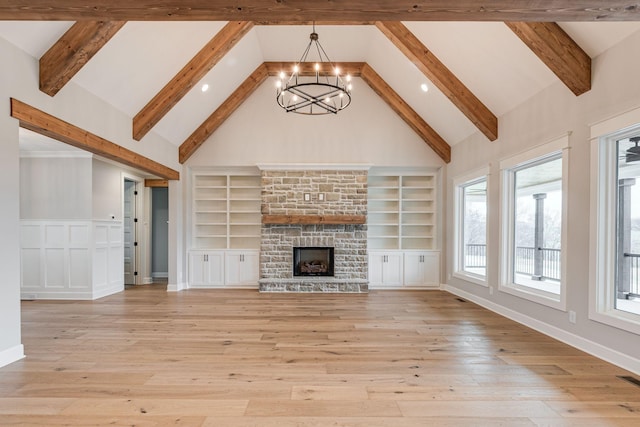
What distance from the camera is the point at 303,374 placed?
9.84 ft

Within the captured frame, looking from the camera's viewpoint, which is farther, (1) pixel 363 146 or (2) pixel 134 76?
(1) pixel 363 146

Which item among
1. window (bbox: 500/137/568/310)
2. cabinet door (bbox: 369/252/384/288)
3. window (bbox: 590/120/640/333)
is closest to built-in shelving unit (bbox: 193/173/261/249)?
cabinet door (bbox: 369/252/384/288)

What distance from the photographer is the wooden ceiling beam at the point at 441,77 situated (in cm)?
505

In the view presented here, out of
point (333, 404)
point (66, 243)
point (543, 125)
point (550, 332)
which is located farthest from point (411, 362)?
point (66, 243)

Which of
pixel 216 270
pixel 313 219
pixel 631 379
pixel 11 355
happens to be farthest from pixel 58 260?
pixel 631 379

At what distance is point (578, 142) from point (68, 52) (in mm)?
5453

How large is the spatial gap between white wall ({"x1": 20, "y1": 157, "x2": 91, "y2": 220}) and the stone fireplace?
10.5 ft

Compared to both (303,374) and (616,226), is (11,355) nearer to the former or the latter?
(303,374)

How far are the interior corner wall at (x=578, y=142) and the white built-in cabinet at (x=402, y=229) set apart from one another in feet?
7.00

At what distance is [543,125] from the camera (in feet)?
14.0

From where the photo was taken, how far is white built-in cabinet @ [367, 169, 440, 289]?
291 inches

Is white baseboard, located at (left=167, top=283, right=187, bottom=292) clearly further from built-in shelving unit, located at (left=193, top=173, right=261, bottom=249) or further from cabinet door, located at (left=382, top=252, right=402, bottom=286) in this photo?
cabinet door, located at (left=382, top=252, right=402, bottom=286)

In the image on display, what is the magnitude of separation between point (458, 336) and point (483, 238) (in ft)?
9.19

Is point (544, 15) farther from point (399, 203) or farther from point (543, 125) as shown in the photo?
point (399, 203)
